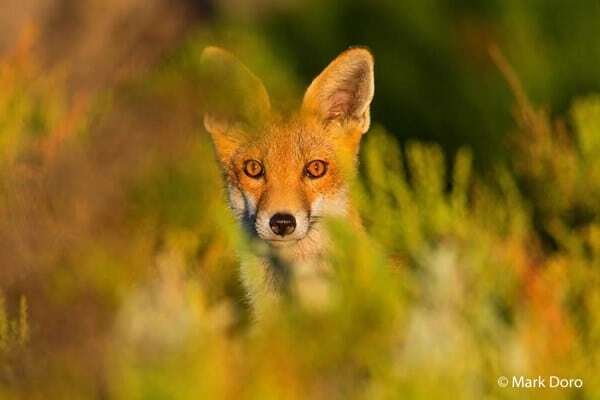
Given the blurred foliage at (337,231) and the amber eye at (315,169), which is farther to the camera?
the amber eye at (315,169)

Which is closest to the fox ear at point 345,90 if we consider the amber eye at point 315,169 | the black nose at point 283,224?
the amber eye at point 315,169

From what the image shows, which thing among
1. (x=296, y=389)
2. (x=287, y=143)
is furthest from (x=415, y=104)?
(x=296, y=389)

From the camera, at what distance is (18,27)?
10.1 m

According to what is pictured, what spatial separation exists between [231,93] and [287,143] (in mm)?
243

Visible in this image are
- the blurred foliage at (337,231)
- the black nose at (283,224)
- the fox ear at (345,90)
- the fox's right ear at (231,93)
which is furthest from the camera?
the fox ear at (345,90)

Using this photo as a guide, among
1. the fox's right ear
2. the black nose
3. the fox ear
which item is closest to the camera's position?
the black nose

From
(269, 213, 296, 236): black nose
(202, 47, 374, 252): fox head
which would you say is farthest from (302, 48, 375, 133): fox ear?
(269, 213, 296, 236): black nose

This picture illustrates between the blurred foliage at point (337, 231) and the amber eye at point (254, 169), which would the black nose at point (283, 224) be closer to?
the blurred foliage at point (337, 231)

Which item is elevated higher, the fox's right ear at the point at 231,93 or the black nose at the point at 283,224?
the fox's right ear at the point at 231,93

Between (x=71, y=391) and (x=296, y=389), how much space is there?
40cm

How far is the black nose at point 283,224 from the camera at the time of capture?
178 inches

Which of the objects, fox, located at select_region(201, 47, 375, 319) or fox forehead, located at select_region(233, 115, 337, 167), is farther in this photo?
fox forehead, located at select_region(233, 115, 337, 167)

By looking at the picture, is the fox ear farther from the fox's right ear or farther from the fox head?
the fox's right ear

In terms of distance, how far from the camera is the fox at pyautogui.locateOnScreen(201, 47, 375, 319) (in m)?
4.59
